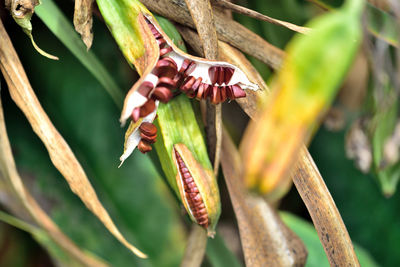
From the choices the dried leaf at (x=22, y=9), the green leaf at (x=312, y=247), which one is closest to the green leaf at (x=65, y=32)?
the dried leaf at (x=22, y=9)

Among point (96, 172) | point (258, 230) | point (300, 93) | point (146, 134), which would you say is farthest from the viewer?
point (96, 172)

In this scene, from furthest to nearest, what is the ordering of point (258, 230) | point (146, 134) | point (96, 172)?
point (96, 172)
point (258, 230)
point (146, 134)

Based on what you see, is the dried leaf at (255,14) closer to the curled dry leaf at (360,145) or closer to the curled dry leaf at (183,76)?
the curled dry leaf at (183,76)

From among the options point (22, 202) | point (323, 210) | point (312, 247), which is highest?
point (323, 210)

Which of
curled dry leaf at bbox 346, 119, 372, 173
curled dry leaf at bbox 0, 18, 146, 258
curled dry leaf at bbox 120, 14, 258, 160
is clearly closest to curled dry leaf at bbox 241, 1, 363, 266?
curled dry leaf at bbox 120, 14, 258, 160

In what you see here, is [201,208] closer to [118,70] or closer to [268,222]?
[268,222]

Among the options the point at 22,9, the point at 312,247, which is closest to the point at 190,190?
the point at 22,9

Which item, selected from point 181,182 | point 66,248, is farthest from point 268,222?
point 66,248

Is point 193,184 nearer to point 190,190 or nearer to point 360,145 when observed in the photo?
point 190,190
